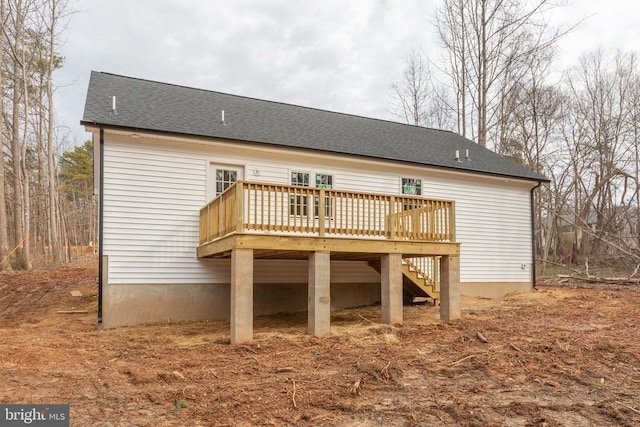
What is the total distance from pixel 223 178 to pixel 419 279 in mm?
5216

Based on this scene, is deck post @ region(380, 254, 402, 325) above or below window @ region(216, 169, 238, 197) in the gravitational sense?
below

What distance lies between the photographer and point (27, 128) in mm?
22250

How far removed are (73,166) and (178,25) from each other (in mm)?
21242

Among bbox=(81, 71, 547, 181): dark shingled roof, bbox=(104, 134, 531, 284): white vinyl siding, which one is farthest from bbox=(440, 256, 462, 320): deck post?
bbox=(81, 71, 547, 181): dark shingled roof

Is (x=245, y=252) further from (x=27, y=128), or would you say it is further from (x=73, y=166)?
(x=73, y=166)

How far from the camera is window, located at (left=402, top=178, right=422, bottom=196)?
12625 millimetres

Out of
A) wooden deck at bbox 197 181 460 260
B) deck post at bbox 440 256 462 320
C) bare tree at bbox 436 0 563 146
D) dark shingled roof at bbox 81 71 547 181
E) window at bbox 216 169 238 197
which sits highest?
bare tree at bbox 436 0 563 146

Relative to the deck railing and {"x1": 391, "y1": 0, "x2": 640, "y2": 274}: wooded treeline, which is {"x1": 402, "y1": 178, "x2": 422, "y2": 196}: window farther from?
{"x1": 391, "y1": 0, "x2": 640, "y2": 274}: wooded treeline

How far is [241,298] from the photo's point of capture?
752 centimetres

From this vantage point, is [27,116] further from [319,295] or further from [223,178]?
[319,295]

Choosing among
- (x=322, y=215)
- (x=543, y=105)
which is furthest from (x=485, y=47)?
(x=322, y=215)

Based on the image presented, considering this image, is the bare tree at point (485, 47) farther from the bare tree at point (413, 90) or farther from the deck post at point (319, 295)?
the deck post at point (319, 295)

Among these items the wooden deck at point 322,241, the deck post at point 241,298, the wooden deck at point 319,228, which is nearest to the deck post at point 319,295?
the wooden deck at point 322,241

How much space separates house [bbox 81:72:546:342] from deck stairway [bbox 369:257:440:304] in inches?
1.4
